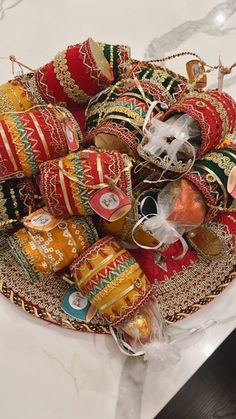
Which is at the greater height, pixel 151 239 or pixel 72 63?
pixel 72 63

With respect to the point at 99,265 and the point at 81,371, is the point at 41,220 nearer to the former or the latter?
the point at 99,265

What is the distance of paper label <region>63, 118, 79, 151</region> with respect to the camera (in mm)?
644

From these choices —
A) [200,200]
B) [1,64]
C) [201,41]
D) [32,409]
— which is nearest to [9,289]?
[32,409]

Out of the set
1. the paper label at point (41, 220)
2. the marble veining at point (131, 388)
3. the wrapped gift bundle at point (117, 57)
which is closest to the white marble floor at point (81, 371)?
the marble veining at point (131, 388)

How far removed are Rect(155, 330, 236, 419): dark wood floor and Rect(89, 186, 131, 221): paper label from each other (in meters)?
0.48

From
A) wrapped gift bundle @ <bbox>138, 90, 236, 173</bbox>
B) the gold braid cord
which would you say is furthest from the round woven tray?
wrapped gift bundle @ <bbox>138, 90, 236, 173</bbox>

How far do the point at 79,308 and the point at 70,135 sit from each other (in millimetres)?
244

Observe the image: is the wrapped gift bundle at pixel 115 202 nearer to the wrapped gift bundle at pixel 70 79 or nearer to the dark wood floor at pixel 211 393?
the wrapped gift bundle at pixel 70 79

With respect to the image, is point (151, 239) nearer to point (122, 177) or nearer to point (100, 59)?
point (122, 177)

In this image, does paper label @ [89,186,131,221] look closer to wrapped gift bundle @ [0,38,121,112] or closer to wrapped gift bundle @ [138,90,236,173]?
wrapped gift bundle @ [138,90,236,173]

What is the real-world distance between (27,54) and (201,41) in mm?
365

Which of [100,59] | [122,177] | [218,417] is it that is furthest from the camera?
[218,417]

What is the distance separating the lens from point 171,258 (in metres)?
0.71

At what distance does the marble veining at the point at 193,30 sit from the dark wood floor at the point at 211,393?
2.01 ft
